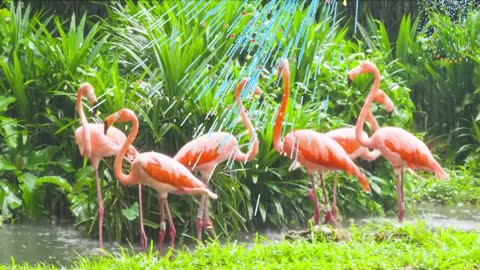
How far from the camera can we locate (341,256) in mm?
4391

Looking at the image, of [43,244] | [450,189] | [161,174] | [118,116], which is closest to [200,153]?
[161,174]

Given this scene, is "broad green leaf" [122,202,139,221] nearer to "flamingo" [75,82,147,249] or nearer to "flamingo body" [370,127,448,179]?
"flamingo" [75,82,147,249]

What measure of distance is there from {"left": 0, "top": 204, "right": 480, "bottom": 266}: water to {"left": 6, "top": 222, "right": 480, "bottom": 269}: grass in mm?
533

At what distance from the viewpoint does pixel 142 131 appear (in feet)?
20.9

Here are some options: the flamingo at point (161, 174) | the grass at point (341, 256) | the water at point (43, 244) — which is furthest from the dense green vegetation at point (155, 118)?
the grass at point (341, 256)

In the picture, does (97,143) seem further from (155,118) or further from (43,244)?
(43,244)

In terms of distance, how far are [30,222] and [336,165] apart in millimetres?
2321

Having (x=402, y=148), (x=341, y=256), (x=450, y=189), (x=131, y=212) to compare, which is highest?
(x=402, y=148)

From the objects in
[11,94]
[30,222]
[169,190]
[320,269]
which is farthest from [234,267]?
[11,94]

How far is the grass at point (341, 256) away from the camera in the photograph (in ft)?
13.9

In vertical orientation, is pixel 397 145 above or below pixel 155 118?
below

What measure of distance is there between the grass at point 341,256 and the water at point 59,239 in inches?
21.0

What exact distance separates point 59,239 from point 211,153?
1.37m

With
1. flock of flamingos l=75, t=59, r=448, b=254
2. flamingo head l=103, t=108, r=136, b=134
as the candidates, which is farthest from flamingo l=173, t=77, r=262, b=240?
flamingo head l=103, t=108, r=136, b=134
